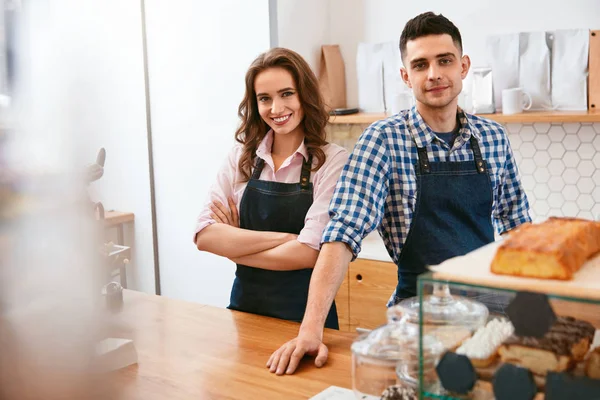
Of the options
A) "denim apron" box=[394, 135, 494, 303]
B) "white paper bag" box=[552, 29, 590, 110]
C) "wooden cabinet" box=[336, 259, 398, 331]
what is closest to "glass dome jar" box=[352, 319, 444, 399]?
"denim apron" box=[394, 135, 494, 303]

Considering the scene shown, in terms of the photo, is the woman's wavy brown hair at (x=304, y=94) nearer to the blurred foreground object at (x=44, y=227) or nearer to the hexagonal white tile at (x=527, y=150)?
the hexagonal white tile at (x=527, y=150)

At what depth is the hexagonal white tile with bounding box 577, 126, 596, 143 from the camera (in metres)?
3.21

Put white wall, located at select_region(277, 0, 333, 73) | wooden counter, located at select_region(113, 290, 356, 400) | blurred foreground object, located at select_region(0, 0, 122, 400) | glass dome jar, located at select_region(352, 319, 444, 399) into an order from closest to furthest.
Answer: blurred foreground object, located at select_region(0, 0, 122, 400)
glass dome jar, located at select_region(352, 319, 444, 399)
wooden counter, located at select_region(113, 290, 356, 400)
white wall, located at select_region(277, 0, 333, 73)

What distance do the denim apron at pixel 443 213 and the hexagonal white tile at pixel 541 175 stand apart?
1331 millimetres

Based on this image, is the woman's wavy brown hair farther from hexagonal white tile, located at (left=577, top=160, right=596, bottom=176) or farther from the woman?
hexagonal white tile, located at (left=577, top=160, right=596, bottom=176)

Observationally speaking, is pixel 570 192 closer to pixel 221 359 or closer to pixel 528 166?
pixel 528 166

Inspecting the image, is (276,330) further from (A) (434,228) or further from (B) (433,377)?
(B) (433,377)

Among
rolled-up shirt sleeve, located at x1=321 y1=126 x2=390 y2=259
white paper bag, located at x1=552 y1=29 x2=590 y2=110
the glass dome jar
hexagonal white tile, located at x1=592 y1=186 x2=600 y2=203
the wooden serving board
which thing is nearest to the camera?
the wooden serving board

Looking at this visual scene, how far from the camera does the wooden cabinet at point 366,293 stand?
10.8ft

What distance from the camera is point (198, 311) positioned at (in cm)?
211

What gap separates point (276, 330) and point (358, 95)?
2.18m

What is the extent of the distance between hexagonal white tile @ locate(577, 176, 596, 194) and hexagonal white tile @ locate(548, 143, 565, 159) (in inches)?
6.0

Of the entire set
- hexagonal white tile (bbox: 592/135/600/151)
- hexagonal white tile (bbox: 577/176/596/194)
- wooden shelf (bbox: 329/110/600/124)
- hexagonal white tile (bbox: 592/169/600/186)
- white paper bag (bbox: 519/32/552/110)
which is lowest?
hexagonal white tile (bbox: 577/176/596/194)

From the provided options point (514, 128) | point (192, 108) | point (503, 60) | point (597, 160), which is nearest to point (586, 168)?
point (597, 160)
